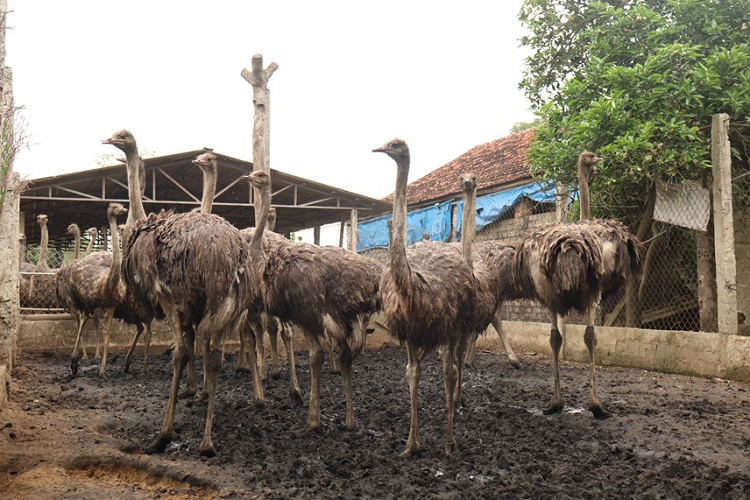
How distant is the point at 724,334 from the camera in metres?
7.02

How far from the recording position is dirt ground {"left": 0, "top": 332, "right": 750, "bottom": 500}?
12.3 feet

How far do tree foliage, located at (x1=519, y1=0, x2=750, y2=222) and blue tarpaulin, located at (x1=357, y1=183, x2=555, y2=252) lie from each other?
1.71m

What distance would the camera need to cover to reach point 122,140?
6320 mm

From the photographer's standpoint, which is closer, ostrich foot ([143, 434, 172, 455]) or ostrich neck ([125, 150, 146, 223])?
ostrich foot ([143, 434, 172, 455])

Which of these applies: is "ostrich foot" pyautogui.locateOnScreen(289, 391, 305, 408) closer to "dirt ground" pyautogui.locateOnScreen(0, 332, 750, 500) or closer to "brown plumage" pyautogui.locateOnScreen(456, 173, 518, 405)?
"dirt ground" pyautogui.locateOnScreen(0, 332, 750, 500)

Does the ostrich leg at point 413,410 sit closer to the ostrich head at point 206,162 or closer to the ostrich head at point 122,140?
the ostrich head at point 206,162

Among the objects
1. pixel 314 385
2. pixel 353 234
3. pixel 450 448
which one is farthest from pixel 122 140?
pixel 353 234

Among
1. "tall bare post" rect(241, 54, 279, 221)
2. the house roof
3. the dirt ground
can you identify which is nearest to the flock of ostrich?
the dirt ground

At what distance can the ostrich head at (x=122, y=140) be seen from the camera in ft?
20.6

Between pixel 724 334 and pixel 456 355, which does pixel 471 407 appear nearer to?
pixel 456 355

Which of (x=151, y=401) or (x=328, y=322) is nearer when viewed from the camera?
(x=328, y=322)

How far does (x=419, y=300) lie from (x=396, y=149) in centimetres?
115

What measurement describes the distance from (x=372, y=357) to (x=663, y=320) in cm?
407

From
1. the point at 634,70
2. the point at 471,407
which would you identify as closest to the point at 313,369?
the point at 471,407
